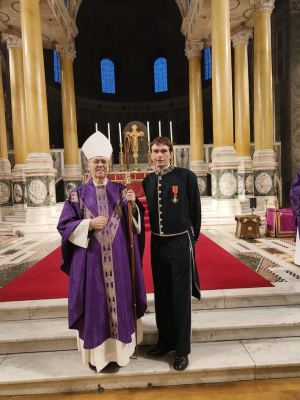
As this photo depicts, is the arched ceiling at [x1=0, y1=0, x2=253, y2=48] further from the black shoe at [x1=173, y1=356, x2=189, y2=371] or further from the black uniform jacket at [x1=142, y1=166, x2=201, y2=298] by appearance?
the black shoe at [x1=173, y1=356, x2=189, y2=371]

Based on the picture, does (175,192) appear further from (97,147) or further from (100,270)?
(100,270)

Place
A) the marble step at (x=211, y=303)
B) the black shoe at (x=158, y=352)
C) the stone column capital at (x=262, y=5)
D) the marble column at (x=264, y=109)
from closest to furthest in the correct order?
1. the black shoe at (x=158, y=352)
2. the marble step at (x=211, y=303)
3. the stone column capital at (x=262, y=5)
4. the marble column at (x=264, y=109)

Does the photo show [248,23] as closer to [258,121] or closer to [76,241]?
[258,121]

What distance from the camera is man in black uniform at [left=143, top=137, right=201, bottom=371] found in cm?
246

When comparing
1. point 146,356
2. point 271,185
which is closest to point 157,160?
point 146,356

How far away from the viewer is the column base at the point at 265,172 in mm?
10102

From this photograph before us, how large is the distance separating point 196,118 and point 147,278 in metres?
10.7

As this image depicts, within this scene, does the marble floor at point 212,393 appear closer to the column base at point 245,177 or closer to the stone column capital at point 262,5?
the column base at point 245,177

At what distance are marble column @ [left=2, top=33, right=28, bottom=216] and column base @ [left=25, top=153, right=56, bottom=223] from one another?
3.05 m

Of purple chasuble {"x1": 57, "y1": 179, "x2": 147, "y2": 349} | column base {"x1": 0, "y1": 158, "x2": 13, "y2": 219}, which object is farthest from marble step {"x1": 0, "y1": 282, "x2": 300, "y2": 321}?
column base {"x1": 0, "y1": 158, "x2": 13, "y2": 219}

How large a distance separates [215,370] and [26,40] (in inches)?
356

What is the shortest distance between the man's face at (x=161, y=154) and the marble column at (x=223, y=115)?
6.29 metres

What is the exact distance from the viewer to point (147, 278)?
4.17 m

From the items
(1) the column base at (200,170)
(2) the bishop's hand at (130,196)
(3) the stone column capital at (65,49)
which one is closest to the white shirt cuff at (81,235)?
(2) the bishop's hand at (130,196)
